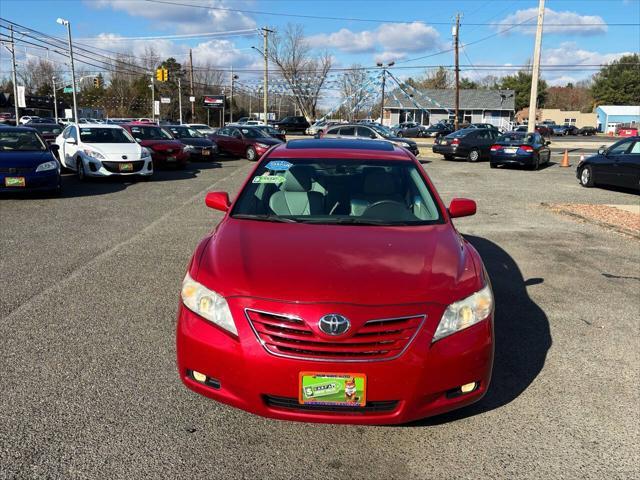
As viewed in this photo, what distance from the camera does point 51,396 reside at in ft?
11.1

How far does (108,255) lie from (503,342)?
195 inches

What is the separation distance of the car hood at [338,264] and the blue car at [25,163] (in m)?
9.14

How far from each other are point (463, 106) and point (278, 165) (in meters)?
79.0

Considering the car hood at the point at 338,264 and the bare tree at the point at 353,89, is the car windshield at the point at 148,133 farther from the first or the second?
the bare tree at the point at 353,89

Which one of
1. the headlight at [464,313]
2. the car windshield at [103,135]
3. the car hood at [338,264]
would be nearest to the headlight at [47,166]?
the car windshield at [103,135]

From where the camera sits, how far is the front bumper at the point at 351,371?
8.71 feet

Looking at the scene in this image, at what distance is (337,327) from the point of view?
8.70ft

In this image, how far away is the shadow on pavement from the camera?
11.4 ft

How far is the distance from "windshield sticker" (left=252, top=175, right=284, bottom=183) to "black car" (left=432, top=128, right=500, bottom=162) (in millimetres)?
22365

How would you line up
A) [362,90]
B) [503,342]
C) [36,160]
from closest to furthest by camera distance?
[503,342] < [36,160] < [362,90]

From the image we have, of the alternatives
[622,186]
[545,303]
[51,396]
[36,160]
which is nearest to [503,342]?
[545,303]

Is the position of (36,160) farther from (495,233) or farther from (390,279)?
(390,279)

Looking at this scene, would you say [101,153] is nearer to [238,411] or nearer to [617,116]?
[238,411]

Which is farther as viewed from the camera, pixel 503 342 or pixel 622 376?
pixel 503 342
